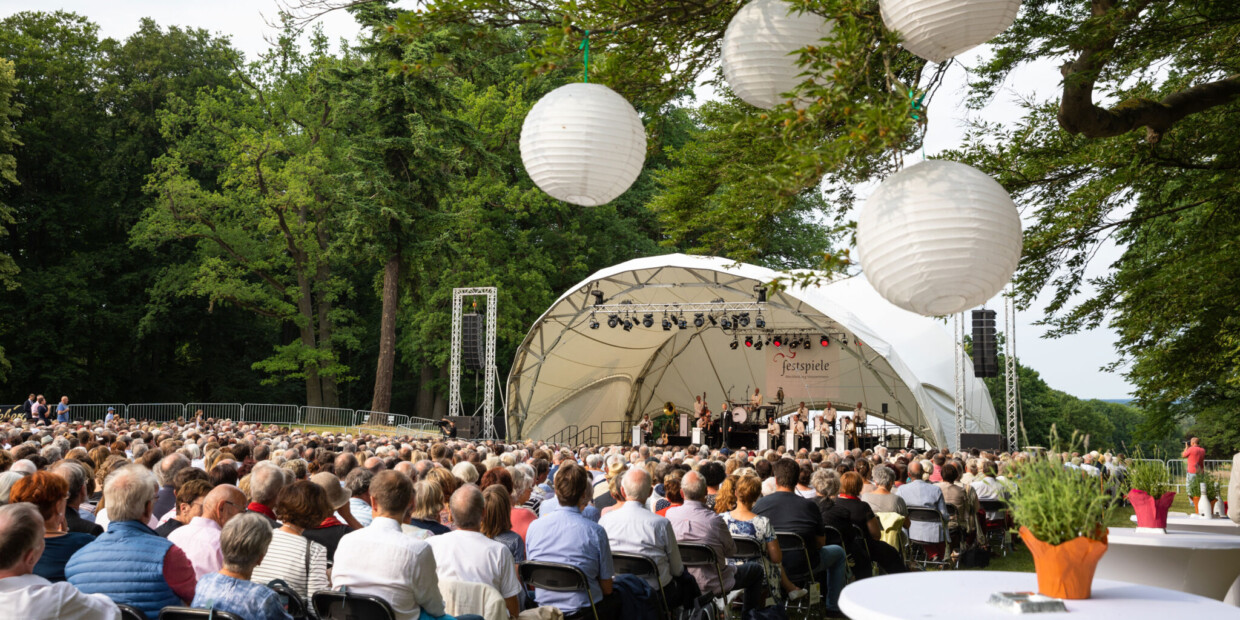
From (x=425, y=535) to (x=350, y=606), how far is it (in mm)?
1048

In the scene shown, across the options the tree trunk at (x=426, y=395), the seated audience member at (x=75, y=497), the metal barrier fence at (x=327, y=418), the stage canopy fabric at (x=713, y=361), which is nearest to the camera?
the seated audience member at (x=75, y=497)

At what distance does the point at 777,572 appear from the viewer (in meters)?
5.60

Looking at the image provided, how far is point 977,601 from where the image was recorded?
2588mm

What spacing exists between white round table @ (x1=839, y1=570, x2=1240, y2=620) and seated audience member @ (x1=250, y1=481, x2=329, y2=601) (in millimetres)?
2106

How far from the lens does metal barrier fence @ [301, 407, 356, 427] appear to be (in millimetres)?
24828

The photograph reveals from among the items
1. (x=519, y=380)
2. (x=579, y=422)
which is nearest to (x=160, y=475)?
(x=519, y=380)

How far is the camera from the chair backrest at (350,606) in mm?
3279

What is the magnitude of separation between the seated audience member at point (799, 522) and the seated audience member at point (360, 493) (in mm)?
2327

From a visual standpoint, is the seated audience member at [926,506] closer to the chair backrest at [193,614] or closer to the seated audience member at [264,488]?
the seated audience member at [264,488]

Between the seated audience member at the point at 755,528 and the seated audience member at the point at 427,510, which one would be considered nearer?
the seated audience member at the point at 427,510

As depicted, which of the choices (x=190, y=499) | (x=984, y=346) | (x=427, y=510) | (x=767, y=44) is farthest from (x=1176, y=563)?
(x=984, y=346)

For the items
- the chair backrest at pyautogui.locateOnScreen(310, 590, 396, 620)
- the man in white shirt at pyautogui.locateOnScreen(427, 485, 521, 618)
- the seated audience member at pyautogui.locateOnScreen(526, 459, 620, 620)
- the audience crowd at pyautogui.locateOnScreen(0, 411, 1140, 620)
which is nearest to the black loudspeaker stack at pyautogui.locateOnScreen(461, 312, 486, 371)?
the audience crowd at pyautogui.locateOnScreen(0, 411, 1140, 620)

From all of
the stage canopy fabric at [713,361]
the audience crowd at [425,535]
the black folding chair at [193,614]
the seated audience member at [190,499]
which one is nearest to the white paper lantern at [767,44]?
the audience crowd at [425,535]

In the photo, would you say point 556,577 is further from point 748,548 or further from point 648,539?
point 748,548
